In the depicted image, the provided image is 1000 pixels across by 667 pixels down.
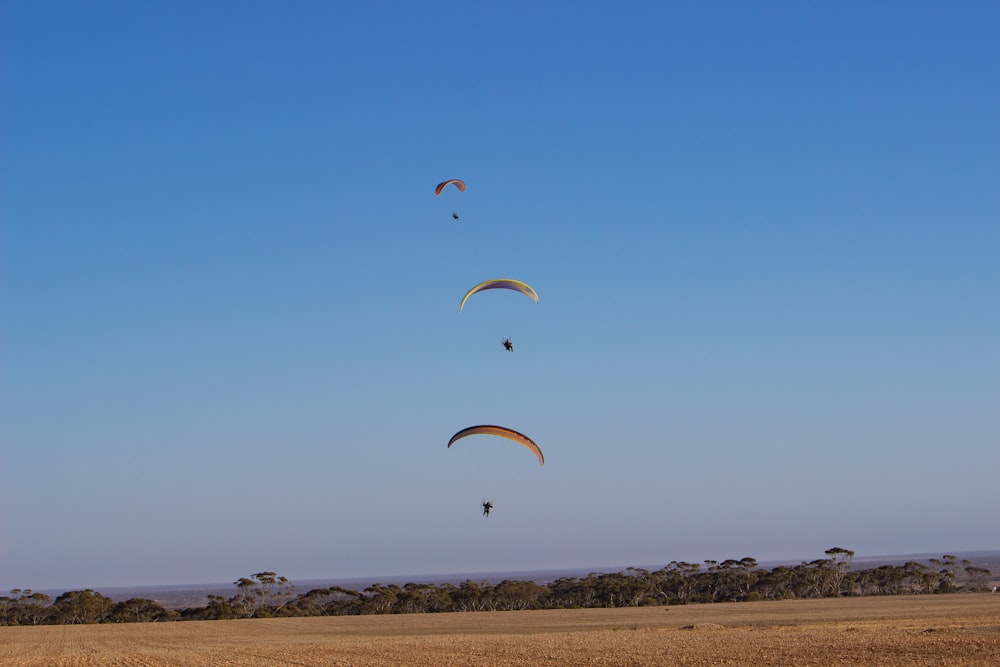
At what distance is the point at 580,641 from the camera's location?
43969 mm

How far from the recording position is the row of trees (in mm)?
91688

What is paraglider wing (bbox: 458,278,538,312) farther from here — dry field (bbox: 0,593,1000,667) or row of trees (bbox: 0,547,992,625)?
row of trees (bbox: 0,547,992,625)

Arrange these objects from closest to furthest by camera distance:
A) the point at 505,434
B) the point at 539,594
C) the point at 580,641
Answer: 1. the point at 505,434
2. the point at 580,641
3. the point at 539,594

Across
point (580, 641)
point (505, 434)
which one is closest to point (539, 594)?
point (580, 641)

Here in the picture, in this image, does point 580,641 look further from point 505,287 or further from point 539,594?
point 539,594

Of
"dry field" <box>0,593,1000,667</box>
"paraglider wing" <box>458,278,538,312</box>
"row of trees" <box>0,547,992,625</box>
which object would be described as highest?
"paraglider wing" <box>458,278,538,312</box>

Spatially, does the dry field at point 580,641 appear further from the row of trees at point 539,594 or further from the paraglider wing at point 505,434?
the row of trees at point 539,594

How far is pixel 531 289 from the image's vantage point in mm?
39375

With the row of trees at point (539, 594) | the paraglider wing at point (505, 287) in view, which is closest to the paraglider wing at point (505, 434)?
the paraglider wing at point (505, 287)

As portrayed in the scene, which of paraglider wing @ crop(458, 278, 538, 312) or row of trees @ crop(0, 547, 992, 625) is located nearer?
paraglider wing @ crop(458, 278, 538, 312)

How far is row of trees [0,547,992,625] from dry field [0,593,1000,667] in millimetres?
20533

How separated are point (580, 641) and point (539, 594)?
5576 cm

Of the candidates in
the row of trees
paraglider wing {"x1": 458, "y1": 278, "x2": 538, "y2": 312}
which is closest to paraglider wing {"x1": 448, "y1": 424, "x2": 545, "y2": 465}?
paraglider wing {"x1": 458, "y1": 278, "x2": 538, "y2": 312}

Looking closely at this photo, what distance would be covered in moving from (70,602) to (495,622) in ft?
153
